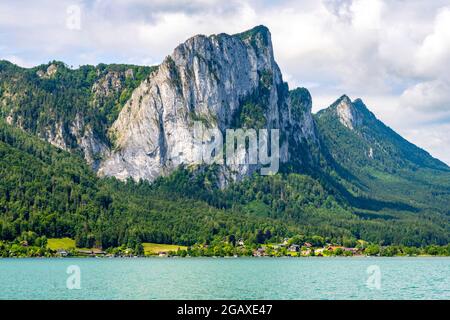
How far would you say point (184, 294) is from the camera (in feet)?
305

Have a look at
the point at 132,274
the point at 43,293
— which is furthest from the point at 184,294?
the point at 132,274

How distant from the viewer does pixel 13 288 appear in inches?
3984

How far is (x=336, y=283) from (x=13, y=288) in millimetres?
48511

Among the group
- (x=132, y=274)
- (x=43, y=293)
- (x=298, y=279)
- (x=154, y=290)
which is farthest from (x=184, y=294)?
(x=132, y=274)

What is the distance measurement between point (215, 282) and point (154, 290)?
1681 centimetres

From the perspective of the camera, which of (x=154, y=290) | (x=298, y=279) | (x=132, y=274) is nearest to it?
(x=154, y=290)
